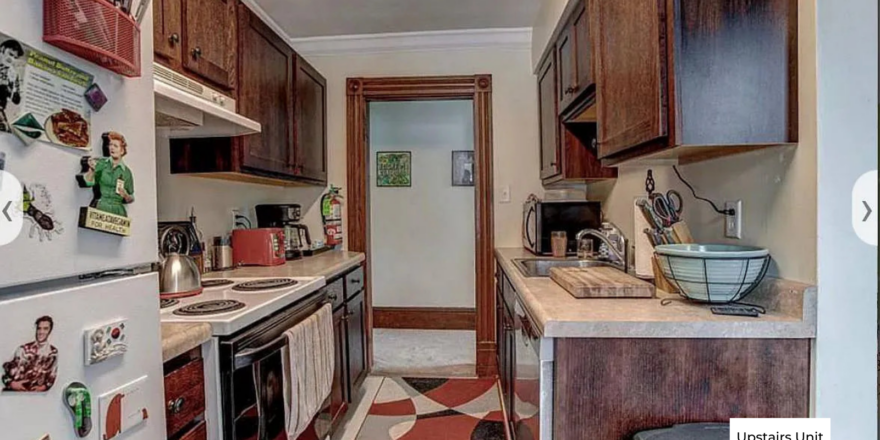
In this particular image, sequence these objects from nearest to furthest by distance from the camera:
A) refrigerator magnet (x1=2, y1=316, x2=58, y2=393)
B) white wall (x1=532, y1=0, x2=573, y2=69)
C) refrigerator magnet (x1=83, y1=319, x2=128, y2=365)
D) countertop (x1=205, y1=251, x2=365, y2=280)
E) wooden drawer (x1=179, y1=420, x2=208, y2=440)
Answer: refrigerator magnet (x1=2, y1=316, x2=58, y2=393) → refrigerator magnet (x1=83, y1=319, x2=128, y2=365) → wooden drawer (x1=179, y1=420, x2=208, y2=440) → countertop (x1=205, y1=251, x2=365, y2=280) → white wall (x1=532, y1=0, x2=573, y2=69)

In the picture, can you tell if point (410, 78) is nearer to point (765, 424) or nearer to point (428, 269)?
point (428, 269)

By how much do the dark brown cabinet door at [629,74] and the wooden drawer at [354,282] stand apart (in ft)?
5.19

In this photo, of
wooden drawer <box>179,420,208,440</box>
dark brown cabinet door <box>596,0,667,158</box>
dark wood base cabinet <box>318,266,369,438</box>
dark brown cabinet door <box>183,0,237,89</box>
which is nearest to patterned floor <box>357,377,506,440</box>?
dark wood base cabinet <box>318,266,369,438</box>

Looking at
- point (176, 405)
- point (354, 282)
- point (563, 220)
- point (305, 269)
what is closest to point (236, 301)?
point (176, 405)

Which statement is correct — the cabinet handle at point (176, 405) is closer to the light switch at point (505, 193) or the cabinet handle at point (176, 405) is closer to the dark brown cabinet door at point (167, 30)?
the dark brown cabinet door at point (167, 30)

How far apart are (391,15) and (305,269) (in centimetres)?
169

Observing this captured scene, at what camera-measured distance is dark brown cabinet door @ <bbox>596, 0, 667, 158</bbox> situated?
137 cm

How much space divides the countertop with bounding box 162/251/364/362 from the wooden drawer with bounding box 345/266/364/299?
0.17 feet

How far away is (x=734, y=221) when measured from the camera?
61.9 inches

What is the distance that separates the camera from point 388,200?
502cm

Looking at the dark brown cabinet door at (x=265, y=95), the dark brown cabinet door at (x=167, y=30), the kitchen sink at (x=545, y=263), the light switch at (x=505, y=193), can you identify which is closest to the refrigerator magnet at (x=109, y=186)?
the dark brown cabinet door at (x=167, y=30)

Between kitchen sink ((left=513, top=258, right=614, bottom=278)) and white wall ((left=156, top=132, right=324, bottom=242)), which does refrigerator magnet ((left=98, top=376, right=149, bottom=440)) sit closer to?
white wall ((left=156, top=132, right=324, bottom=242))

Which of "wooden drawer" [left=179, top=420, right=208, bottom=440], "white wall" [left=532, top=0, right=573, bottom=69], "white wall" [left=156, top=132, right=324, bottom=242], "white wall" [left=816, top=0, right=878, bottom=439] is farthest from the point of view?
"white wall" [left=532, top=0, right=573, bottom=69]

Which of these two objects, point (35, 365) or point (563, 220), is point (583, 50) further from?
point (35, 365)
